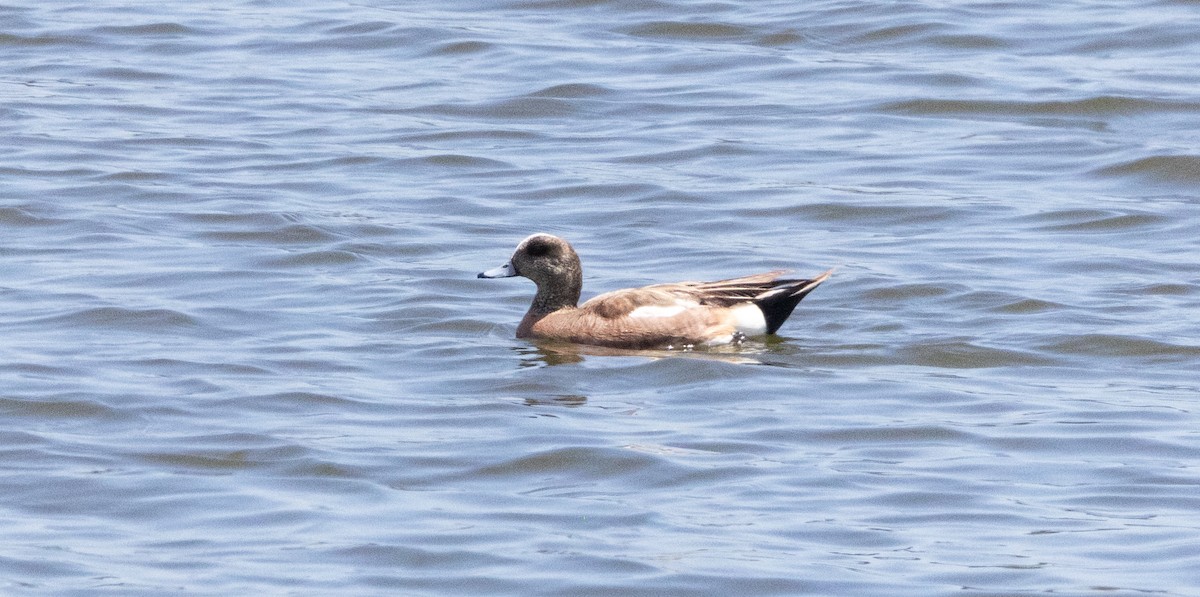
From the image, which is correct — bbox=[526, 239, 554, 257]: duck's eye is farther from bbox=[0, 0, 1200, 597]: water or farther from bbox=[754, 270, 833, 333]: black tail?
bbox=[754, 270, 833, 333]: black tail

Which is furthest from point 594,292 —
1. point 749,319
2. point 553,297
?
point 749,319

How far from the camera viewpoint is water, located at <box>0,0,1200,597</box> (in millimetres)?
7094

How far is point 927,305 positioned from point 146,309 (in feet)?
13.0

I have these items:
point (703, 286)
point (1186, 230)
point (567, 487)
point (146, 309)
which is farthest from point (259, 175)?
point (567, 487)

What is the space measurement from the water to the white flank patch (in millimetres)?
96

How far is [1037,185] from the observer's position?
13742mm

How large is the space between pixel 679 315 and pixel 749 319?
34 cm

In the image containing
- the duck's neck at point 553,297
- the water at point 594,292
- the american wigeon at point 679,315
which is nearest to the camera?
the water at point 594,292

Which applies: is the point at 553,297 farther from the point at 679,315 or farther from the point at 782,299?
the point at 782,299

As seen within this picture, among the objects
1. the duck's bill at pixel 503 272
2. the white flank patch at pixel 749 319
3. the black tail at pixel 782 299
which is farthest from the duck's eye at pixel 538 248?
the black tail at pixel 782 299

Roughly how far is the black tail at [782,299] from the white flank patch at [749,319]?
26mm

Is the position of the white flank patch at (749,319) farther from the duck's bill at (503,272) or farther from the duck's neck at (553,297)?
the duck's bill at (503,272)

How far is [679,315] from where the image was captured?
10.4 m

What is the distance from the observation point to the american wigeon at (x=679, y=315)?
10406mm
